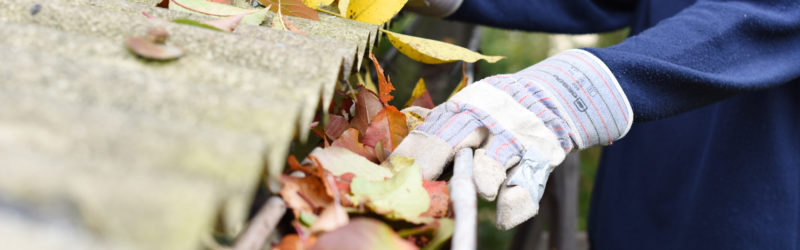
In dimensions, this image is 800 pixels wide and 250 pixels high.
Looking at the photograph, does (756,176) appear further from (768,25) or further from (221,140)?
(221,140)

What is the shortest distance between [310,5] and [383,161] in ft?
0.95

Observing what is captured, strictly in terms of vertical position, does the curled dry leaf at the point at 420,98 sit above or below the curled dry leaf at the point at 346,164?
below

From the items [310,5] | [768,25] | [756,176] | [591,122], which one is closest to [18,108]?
[310,5]

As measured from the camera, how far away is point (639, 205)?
161cm

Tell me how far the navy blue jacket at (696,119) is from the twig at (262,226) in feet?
1.81

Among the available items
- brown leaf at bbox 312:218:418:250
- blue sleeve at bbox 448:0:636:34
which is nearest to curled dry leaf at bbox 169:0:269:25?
brown leaf at bbox 312:218:418:250

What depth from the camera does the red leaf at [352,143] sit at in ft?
2.01

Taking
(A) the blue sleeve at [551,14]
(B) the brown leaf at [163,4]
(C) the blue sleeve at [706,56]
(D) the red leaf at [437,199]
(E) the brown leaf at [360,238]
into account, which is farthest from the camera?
(A) the blue sleeve at [551,14]

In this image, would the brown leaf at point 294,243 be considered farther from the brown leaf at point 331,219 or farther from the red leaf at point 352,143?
the red leaf at point 352,143

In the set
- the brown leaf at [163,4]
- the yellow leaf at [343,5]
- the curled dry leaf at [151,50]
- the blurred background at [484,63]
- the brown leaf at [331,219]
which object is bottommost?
the blurred background at [484,63]

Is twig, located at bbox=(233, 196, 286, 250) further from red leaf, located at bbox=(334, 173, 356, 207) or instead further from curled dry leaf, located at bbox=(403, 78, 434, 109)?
curled dry leaf, located at bbox=(403, 78, 434, 109)

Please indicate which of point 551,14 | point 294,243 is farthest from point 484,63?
point 294,243

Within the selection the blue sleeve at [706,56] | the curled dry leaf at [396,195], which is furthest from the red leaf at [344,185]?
the blue sleeve at [706,56]

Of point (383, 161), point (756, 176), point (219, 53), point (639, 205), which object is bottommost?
point (639, 205)
